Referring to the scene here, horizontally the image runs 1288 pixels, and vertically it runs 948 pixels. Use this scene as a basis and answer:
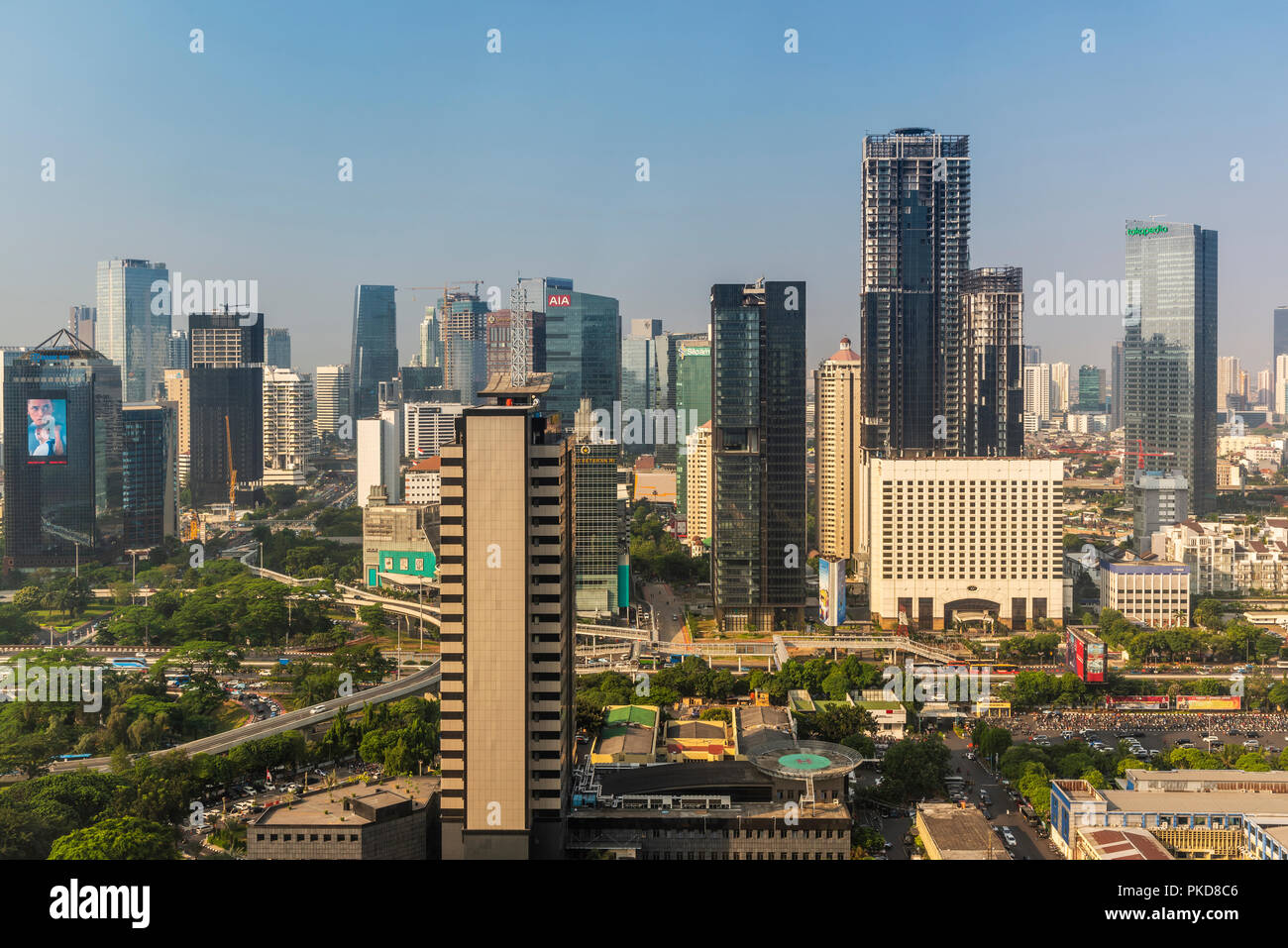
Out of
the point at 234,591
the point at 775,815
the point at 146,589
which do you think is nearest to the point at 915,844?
the point at 775,815

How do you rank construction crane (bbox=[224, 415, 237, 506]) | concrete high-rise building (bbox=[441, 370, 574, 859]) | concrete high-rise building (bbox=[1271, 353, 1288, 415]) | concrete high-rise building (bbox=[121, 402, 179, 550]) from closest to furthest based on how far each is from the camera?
concrete high-rise building (bbox=[441, 370, 574, 859]), concrete high-rise building (bbox=[121, 402, 179, 550]), construction crane (bbox=[224, 415, 237, 506]), concrete high-rise building (bbox=[1271, 353, 1288, 415])

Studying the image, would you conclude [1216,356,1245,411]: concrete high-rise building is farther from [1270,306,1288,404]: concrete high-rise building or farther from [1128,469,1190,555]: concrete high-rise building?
[1128,469,1190,555]: concrete high-rise building

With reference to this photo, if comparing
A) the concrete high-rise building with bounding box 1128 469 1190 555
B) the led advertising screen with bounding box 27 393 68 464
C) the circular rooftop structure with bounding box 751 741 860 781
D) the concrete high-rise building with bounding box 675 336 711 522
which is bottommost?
the circular rooftop structure with bounding box 751 741 860 781

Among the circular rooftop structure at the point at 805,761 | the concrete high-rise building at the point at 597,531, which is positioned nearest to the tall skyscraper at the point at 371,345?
the concrete high-rise building at the point at 597,531

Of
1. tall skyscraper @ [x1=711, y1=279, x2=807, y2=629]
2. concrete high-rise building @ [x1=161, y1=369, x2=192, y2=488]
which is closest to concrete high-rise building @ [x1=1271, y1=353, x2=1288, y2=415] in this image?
tall skyscraper @ [x1=711, y1=279, x2=807, y2=629]

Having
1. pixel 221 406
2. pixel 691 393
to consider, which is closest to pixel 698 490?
pixel 691 393

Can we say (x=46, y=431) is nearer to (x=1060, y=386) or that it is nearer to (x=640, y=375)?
(x=640, y=375)

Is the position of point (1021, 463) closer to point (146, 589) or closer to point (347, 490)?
point (146, 589)
